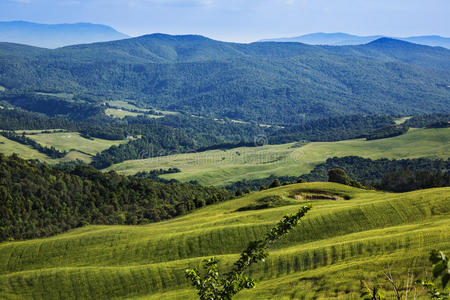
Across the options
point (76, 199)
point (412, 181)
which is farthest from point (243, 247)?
point (76, 199)

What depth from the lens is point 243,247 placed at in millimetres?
58312

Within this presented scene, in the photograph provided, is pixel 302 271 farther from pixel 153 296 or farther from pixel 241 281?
pixel 241 281

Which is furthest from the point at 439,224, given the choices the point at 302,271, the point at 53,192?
the point at 53,192

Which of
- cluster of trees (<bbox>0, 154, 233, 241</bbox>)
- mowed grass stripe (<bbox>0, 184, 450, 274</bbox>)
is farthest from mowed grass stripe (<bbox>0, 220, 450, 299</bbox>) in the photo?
cluster of trees (<bbox>0, 154, 233, 241</bbox>)

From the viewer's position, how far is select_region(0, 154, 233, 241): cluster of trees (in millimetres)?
115625

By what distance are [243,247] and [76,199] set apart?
3929 inches

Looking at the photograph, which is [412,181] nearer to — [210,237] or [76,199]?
[210,237]

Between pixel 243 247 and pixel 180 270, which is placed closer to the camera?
pixel 180 270

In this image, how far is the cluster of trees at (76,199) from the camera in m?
116

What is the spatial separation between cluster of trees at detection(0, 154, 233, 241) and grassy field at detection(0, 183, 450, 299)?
133 feet

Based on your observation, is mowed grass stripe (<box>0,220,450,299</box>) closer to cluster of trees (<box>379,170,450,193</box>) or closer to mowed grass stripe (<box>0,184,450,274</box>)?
mowed grass stripe (<box>0,184,450,274</box>)

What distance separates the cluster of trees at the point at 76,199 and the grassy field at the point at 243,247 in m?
40.6

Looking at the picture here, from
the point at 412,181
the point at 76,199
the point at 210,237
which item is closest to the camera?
the point at 210,237

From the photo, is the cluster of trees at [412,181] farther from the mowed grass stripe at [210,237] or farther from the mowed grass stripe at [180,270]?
the mowed grass stripe at [180,270]
